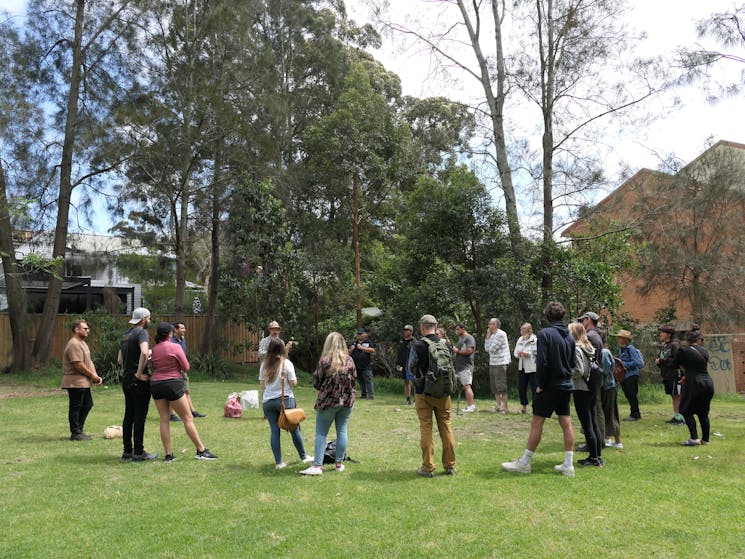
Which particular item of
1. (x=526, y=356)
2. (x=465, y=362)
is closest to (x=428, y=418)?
(x=526, y=356)

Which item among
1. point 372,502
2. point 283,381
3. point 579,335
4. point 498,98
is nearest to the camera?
point 372,502

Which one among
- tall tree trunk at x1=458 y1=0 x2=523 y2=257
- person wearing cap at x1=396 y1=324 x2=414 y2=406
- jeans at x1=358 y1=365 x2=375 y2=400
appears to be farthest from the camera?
tall tree trunk at x1=458 y1=0 x2=523 y2=257

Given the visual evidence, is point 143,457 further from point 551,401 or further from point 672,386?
point 672,386

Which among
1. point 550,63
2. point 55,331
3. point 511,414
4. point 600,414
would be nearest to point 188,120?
point 55,331

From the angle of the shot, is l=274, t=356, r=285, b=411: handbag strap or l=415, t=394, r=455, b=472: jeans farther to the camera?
l=274, t=356, r=285, b=411: handbag strap

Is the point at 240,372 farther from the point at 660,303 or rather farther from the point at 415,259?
the point at 660,303

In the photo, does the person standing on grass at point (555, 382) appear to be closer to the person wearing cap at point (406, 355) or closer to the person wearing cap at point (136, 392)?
the person wearing cap at point (136, 392)

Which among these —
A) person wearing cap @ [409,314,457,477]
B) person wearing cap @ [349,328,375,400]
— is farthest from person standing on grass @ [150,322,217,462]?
person wearing cap @ [349,328,375,400]

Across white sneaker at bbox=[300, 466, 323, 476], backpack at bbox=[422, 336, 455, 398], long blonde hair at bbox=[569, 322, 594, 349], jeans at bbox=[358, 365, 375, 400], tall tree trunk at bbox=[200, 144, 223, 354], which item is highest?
tall tree trunk at bbox=[200, 144, 223, 354]

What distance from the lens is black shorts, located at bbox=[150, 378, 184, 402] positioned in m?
6.69

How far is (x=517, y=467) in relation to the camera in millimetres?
6293

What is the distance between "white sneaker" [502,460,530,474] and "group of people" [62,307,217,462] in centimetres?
337

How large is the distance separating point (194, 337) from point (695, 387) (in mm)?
19600

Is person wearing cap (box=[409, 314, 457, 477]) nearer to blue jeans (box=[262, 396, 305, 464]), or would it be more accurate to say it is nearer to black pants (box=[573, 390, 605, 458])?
blue jeans (box=[262, 396, 305, 464])
